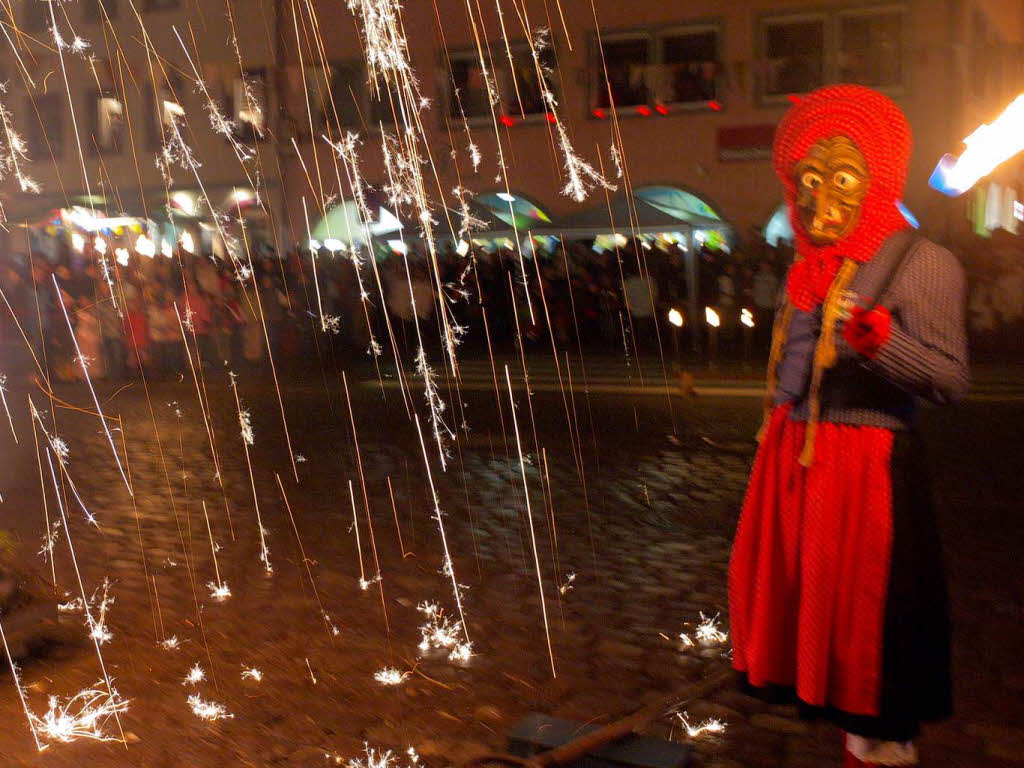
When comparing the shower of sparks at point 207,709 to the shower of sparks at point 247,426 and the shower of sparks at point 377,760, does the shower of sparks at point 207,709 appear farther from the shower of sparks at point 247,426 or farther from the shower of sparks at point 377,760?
the shower of sparks at point 247,426

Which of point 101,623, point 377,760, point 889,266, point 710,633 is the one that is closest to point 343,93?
point 101,623

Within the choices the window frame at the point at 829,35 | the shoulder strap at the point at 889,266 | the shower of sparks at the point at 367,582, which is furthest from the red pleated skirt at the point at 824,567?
the window frame at the point at 829,35

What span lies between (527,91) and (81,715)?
21.4m

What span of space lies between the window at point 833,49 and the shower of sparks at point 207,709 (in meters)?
18.6

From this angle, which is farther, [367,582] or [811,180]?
[367,582]

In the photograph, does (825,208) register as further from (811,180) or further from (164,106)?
(164,106)

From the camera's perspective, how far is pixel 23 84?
32.1 meters

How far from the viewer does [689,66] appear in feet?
72.5

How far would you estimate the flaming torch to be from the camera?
8.80ft

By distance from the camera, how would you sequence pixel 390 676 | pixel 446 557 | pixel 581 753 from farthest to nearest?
pixel 446 557 < pixel 390 676 < pixel 581 753

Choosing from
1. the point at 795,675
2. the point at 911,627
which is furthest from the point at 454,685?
the point at 911,627

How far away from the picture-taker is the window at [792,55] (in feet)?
69.1

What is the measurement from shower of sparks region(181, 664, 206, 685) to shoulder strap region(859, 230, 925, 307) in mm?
3045

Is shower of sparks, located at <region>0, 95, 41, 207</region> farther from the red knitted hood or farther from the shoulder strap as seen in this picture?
the shoulder strap
